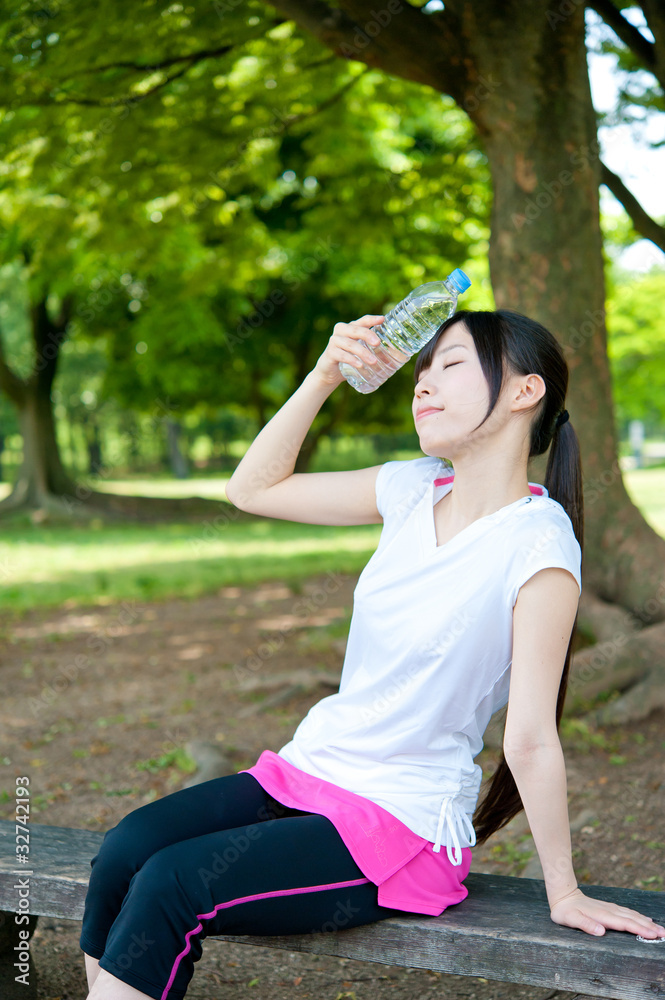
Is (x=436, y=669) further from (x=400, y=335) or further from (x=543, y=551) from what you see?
(x=400, y=335)

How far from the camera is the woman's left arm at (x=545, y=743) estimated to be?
75.9 inches

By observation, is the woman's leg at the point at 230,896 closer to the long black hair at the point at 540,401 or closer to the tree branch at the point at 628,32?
the long black hair at the point at 540,401

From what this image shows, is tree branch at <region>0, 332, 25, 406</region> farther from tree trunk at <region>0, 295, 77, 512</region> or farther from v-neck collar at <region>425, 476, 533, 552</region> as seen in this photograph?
v-neck collar at <region>425, 476, 533, 552</region>

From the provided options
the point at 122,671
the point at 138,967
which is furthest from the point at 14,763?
the point at 138,967

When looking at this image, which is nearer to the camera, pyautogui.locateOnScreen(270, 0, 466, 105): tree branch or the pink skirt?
the pink skirt

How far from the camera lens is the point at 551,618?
1953mm

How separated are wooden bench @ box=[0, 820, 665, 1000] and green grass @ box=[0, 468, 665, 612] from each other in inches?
266

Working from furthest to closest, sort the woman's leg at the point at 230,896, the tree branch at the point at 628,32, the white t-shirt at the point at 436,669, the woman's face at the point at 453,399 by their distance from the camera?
the tree branch at the point at 628,32 < the woman's face at the point at 453,399 < the white t-shirt at the point at 436,669 < the woman's leg at the point at 230,896

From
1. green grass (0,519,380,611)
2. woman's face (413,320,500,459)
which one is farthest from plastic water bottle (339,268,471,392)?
green grass (0,519,380,611)

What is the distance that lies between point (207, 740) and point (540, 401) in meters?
3.62

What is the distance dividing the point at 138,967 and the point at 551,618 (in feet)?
3.58

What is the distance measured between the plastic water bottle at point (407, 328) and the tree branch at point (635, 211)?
415cm

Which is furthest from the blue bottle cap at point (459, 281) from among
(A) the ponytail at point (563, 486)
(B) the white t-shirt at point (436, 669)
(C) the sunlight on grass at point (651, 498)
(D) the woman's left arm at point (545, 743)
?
(C) the sunlight on grass at point (651, 498)

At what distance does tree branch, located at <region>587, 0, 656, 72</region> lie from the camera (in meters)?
5.46
